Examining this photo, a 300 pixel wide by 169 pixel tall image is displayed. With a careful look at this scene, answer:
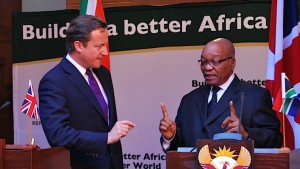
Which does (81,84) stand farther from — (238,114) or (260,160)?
(260,160)

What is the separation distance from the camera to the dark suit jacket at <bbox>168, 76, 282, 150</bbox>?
4285 millimetres

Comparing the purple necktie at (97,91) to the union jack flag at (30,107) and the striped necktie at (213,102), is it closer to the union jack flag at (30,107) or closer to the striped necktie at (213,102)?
the union jack flag at (30,107)

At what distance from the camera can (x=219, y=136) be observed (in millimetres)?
3387

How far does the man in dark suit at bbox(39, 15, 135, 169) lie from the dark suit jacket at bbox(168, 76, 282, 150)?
60 cm

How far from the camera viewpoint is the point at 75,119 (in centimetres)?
386

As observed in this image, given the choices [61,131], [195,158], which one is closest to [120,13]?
[61,131]

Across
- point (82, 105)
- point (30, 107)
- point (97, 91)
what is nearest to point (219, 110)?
point (97, 91)

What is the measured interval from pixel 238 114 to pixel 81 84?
1042 mm

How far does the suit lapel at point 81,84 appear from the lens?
3.90 meters

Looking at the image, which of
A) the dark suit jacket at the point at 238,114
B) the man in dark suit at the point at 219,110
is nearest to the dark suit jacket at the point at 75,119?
the man in dark suit at the point at 219,110

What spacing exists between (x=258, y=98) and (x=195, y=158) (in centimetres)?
114

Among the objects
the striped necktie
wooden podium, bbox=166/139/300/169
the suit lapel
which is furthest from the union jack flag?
the striped necktie

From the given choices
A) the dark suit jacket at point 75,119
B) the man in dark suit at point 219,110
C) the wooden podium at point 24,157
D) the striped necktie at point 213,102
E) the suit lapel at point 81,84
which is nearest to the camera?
the wooden podium at point 24,157

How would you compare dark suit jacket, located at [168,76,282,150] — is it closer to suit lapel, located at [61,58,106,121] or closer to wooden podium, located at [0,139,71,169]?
suit lapel, located at [61,58,106,121]
